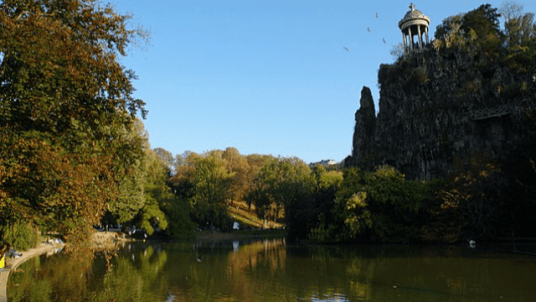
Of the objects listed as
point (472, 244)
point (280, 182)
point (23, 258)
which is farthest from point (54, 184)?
point (280, 182)

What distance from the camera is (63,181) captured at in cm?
1029

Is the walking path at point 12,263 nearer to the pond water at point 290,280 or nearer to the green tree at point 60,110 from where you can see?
the pond water at point 290,280

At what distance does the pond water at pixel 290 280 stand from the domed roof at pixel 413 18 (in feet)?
172

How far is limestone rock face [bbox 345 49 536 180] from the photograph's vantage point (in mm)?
50781

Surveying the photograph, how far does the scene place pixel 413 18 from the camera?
233ft

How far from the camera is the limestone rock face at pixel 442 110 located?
50.8 meters

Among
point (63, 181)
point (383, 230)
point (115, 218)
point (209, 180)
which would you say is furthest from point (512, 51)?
point (63, 181)

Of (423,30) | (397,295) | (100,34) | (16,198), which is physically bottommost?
(397,295)

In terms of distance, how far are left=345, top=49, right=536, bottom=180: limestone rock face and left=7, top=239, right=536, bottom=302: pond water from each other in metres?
27.7

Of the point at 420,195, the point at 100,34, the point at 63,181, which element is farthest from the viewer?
the point at 420,195

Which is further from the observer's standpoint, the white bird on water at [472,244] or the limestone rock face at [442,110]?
the limestone rock face at [442,110]

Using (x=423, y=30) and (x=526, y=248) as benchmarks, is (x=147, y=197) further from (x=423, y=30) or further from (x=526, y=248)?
(x=423, y=30)

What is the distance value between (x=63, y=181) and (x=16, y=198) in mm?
1716

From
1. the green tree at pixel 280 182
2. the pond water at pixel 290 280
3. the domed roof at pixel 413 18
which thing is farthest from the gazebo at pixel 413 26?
the pond water at pixel 290 280
